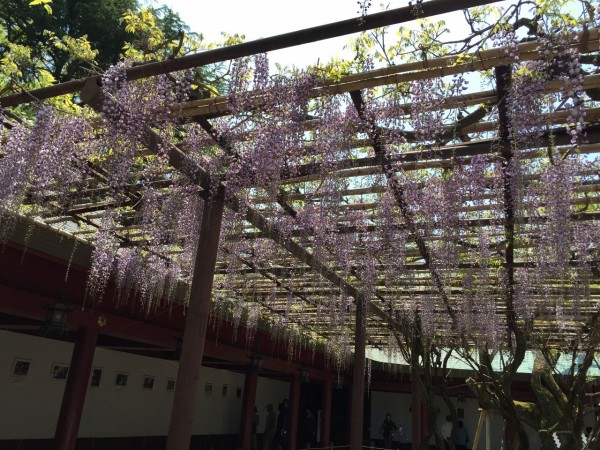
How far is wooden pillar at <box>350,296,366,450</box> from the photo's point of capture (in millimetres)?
6996

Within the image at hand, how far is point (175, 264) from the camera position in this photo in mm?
6645

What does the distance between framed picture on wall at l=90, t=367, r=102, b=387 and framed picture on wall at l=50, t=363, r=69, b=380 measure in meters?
0.50

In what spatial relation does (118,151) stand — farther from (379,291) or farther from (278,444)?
(278,444)

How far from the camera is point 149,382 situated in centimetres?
964

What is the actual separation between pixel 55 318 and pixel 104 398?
4.15 meters

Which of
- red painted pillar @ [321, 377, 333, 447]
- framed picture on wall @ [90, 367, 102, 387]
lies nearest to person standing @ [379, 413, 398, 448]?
red painted pillar @ [321, 377, 333, 447]

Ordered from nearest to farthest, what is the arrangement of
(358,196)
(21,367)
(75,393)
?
(358,196) < (75,393) < (21,367)

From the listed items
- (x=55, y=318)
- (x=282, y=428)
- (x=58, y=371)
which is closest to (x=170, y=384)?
(x=58, y=371)

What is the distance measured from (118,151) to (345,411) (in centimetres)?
1355

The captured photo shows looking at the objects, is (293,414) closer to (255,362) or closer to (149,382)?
(255,362)

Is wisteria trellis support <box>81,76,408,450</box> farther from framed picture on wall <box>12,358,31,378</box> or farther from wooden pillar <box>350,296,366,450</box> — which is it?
framed picture on wall <box>12,358,31,378</box>

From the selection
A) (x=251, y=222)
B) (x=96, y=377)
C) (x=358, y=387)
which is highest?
(x=251, y=222)

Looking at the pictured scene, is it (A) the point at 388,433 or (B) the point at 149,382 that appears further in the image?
(A) the point at 388,433

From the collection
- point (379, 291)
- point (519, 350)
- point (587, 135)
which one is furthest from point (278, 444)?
point (587, 135)
